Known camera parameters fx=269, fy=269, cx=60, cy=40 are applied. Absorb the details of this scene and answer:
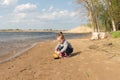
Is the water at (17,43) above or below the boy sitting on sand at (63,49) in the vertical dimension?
below

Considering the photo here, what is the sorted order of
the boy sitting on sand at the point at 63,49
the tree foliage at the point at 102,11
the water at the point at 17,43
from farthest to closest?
the tree foliage at the point at 102,11 → the water at the point at 17,43 → the boy sitting on sand at the point at 63,49

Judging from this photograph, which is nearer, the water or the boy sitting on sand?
the boy sitting on sand

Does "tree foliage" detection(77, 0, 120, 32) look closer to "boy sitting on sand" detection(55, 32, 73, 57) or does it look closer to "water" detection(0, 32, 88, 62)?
"water" detection(0, 32, 88, 62)

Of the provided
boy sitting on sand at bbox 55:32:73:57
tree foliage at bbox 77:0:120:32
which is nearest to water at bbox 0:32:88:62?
boy sitting on sand at bbox 55:32:73:57

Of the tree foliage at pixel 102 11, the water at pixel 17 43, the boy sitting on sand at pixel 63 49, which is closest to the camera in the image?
the boy sitting on sand at pixel 63 49

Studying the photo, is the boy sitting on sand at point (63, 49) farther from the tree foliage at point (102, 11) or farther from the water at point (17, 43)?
the tree foliage at point (102, 11)

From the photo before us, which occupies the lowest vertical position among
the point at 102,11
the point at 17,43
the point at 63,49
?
the point at 17,43

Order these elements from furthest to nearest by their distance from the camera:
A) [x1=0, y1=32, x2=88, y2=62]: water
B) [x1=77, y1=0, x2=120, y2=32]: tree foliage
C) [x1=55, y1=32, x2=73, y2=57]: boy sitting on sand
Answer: [x1=77, y1=0, x2=120, y2=32]: tree foliage < [x1=0, y1=32, x2=88, y2=62]: water < [x1=55, y1=32, x2=73, y2=57]: boy sitting on sand

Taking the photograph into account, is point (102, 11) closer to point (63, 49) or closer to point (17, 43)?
point (17, 43)

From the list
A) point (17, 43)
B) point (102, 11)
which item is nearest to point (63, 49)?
point (17, 43)

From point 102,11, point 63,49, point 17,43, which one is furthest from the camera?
point 102,11

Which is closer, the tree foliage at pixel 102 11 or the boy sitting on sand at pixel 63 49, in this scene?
the boy sitting on sand at pixel 63 49

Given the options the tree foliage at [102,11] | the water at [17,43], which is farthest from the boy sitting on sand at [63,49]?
the tree foliage at [102,11]

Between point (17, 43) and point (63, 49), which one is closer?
point (63, 49)
